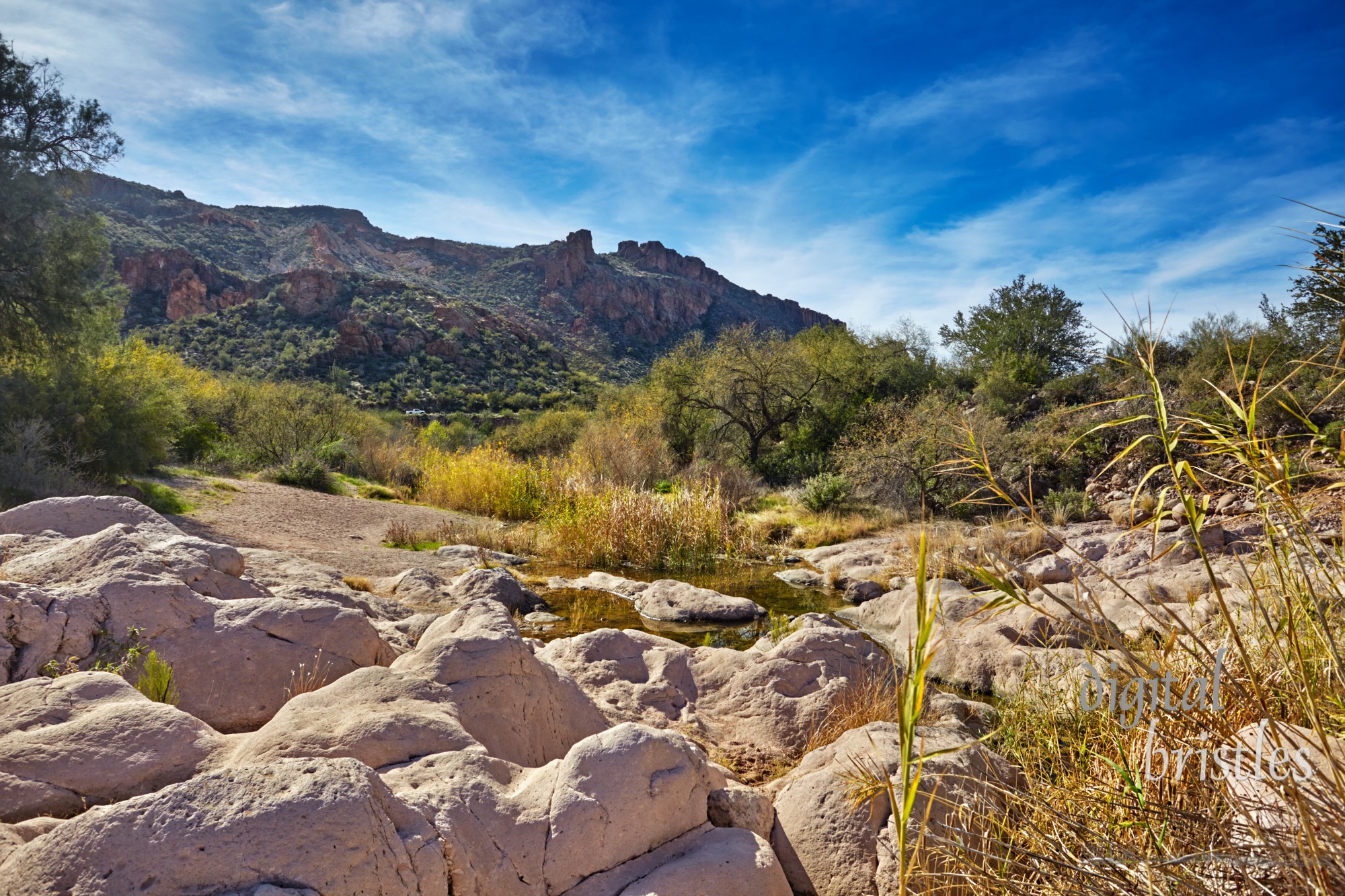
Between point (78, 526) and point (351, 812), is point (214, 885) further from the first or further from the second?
point (78, 526)

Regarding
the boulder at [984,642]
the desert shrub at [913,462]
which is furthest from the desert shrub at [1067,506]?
the boulder at [984,642]

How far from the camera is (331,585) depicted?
6.44m

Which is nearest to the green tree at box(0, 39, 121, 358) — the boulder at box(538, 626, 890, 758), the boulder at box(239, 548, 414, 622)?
the boulder at box(239, 548, 414, 622)

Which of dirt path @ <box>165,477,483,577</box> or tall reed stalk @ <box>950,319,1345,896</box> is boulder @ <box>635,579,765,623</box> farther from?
tall reed stalk @ <box>950,319,1345,896</box>

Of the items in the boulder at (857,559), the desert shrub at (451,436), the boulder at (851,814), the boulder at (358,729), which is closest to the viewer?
the boulder at (358,729)

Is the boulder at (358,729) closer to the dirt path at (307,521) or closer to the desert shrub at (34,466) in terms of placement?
the dirt path at (307,521)

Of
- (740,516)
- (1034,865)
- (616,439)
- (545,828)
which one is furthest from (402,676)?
(616,439)

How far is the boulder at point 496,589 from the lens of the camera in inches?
312

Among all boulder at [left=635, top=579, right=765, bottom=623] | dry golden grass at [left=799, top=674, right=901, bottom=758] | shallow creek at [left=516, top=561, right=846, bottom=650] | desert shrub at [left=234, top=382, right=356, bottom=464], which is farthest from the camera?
desert shrub at [left=234, top=382, right=356, bottom=464]

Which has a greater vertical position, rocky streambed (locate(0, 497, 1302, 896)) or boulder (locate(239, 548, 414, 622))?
rocky streambed (locate(0, 497, 1302, 896))

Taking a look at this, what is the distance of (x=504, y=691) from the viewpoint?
150 inches

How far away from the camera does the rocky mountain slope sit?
121 feet

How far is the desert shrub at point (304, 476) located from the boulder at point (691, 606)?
11137mm

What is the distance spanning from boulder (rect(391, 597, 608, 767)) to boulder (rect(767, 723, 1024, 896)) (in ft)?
4.29
